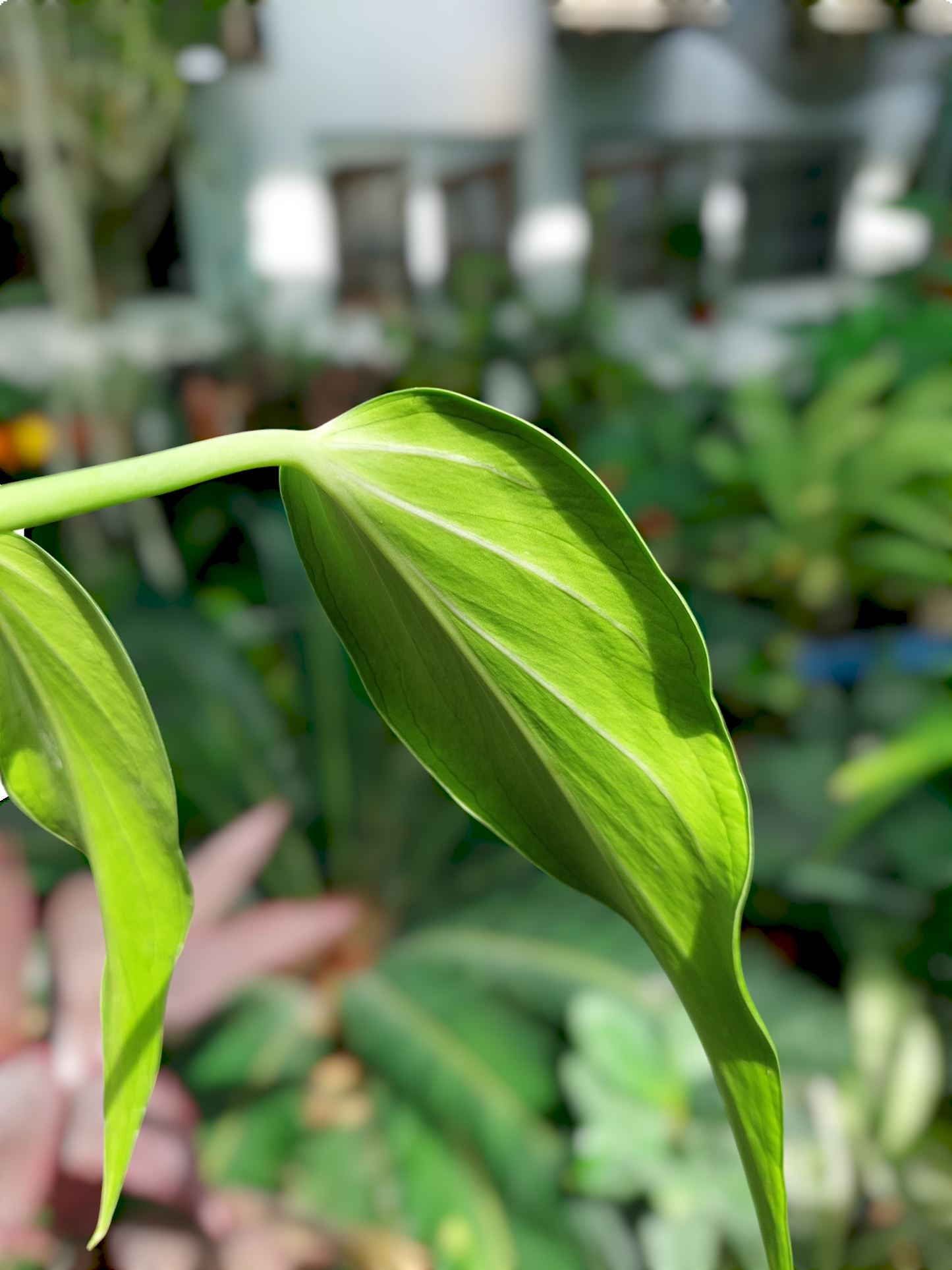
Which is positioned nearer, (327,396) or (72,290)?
(72,290)

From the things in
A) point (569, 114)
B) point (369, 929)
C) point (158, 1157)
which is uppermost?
point (569, 114)

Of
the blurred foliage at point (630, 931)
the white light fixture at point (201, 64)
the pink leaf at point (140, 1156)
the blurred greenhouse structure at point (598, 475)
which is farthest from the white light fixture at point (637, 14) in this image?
the pink leaf at point (140, 1156)

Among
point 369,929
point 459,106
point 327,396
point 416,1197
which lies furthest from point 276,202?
point 416,1197

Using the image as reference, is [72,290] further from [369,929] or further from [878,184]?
[878,184]

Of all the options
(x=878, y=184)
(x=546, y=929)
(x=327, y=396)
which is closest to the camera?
(x=546, y=929)

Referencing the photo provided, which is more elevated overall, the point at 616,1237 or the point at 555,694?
the point at 555,694

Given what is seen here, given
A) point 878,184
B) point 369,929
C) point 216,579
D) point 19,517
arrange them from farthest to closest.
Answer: point 878,184 < point 216,579 < point 369,929 < point 19,517

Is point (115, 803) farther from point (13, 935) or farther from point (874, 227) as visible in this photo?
point (874, 227)
